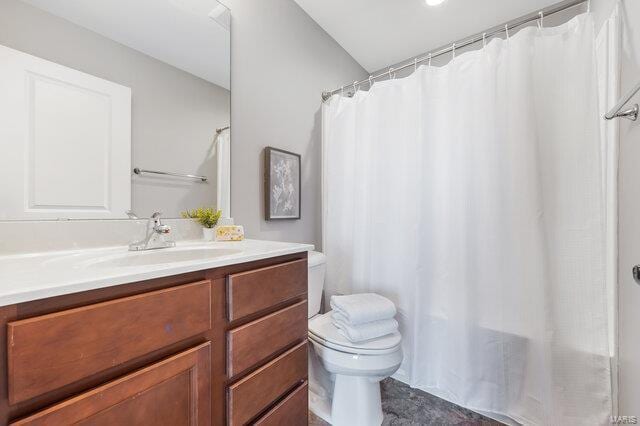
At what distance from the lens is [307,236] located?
77.0 inches

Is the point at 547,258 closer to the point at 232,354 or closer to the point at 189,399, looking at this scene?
the point at 232,354

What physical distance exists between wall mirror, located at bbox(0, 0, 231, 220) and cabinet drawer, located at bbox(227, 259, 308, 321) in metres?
0.58

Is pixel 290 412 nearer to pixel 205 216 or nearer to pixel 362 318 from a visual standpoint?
pixel 362 318

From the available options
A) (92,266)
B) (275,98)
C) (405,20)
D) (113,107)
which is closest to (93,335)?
(92,266)

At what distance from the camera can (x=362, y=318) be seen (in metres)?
1.27

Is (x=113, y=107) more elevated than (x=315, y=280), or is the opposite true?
(x=113, y=107)

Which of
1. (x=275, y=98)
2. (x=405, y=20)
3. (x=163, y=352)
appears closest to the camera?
(x=163, y=352)

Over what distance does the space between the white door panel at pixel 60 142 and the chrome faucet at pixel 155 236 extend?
0.39ft

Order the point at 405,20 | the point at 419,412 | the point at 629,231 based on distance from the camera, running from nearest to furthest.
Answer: the point at 629,231 < the point at 419,412 < the point at 405,20

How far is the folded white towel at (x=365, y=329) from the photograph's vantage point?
4.09 feet

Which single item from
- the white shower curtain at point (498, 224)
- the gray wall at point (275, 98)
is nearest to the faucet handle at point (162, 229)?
the gray wall at point (275, 98)

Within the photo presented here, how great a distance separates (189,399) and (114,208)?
0.76 meters

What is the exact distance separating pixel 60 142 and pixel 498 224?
1800 millimetres

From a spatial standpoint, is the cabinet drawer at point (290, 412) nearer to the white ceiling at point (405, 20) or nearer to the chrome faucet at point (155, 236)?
the chrome faucet at point (155, 236)
